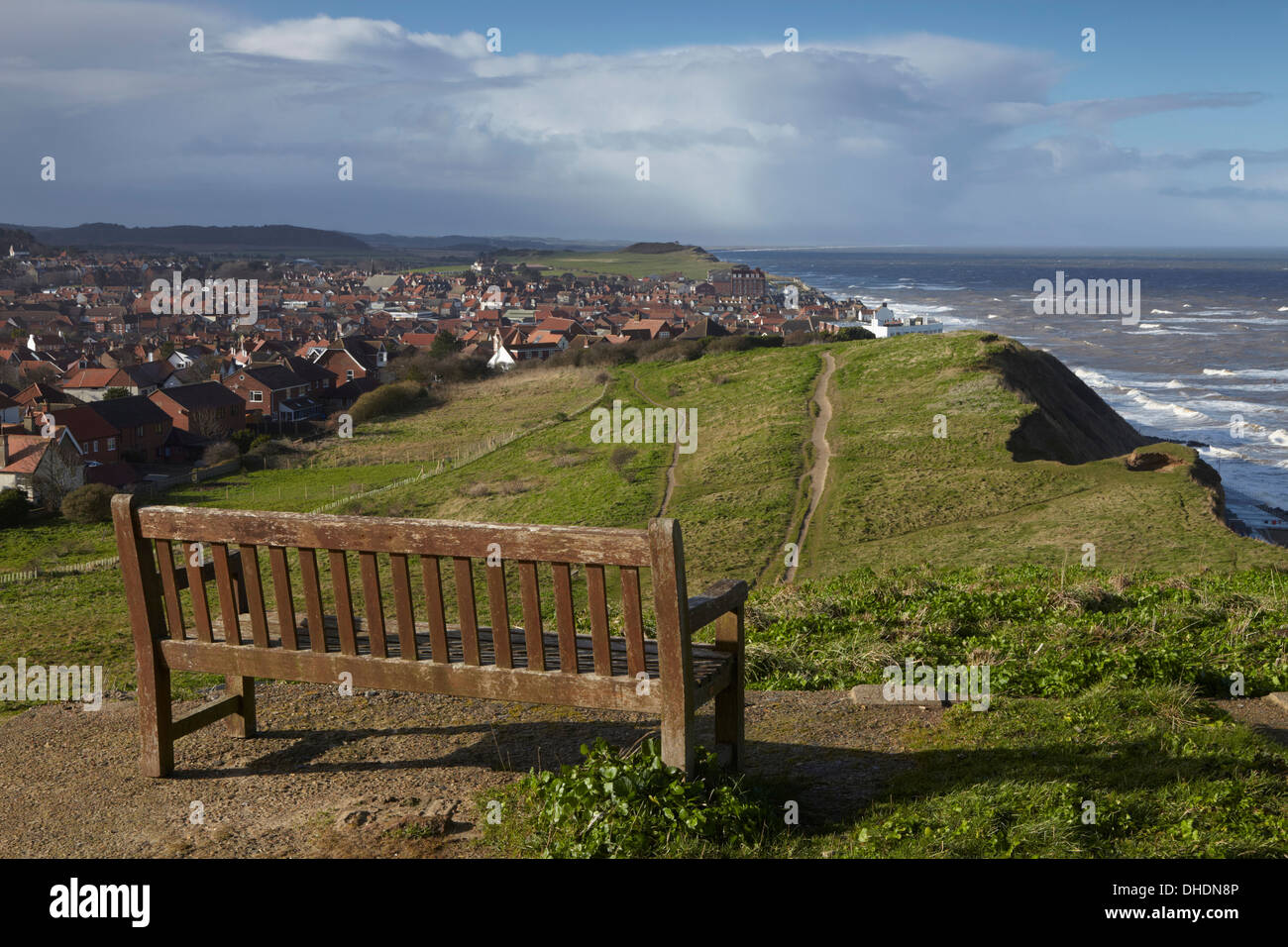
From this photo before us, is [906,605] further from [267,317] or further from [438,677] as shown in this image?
[267,317]

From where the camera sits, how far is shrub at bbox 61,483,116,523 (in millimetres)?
46281

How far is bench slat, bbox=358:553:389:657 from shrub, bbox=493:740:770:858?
108 cm

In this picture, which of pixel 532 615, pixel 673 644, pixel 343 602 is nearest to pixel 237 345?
pixel 343 602

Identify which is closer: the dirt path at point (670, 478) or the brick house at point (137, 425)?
the dirt path at point (670, 478)

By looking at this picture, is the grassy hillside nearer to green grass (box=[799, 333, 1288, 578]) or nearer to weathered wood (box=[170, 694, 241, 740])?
green grass (box=[799, 333, 1288, 578])

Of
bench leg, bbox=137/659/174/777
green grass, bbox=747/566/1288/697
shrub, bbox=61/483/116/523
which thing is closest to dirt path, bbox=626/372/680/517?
green grass, bbox=747/566/1288/697

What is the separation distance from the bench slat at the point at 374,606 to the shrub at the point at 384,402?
59.9 metres

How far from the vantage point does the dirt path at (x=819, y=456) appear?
2752cm

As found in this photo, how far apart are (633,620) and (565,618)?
0.32 meters

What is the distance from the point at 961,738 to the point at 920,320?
10600cm

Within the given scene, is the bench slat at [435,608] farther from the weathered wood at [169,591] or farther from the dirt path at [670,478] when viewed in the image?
the dirt path at [670,478]

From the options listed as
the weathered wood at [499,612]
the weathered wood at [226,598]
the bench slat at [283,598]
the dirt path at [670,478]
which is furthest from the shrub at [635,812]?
the dirt path at [670,478]

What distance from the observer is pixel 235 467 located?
5447 centimetres

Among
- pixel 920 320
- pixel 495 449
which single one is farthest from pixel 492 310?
pixel 495 449
